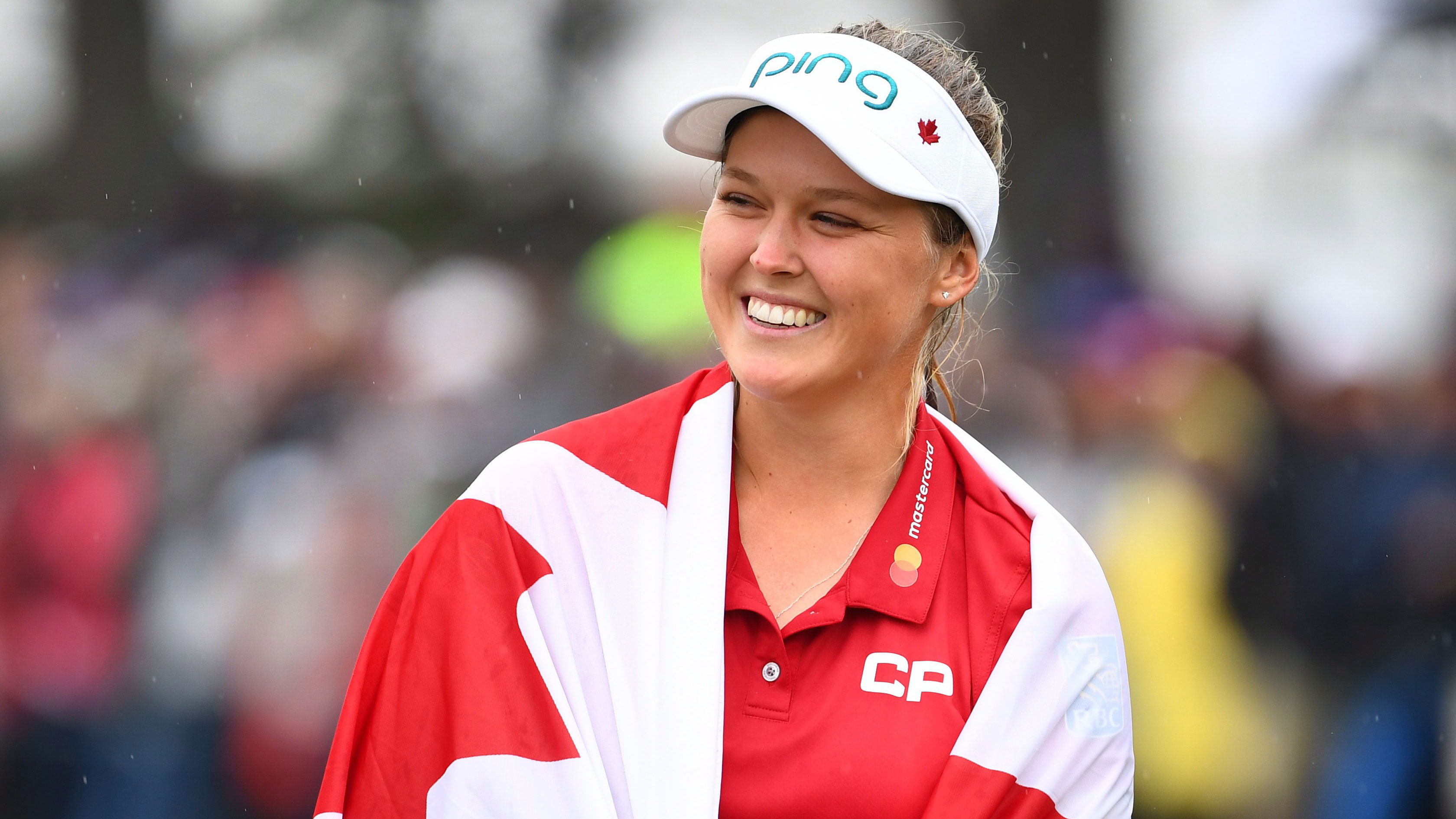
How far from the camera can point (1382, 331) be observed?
3.93m

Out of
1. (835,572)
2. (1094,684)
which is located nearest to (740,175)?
(835,572)

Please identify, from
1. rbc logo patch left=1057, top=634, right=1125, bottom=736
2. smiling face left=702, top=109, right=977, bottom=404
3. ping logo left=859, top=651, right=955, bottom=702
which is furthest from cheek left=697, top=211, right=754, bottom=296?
rbc logo patch left=1057, top=634, right=1125, bottom=736

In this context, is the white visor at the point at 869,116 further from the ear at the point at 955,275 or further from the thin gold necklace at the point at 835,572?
the thin gold necklace at the point at 835,572

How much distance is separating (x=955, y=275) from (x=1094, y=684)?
1.98ft

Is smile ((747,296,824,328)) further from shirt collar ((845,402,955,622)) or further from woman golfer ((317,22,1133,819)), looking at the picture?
shirt collar ((845,402,955,622))

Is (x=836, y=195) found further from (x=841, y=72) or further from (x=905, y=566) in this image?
(x=905, y=566)

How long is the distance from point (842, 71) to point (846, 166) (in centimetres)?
14

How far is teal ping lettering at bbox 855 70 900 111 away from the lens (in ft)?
5.58

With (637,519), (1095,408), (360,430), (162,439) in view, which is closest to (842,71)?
(637,519)

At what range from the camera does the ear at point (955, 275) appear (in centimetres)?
184

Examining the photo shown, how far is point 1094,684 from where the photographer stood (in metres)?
1.77

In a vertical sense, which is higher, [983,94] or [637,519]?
[983,94]

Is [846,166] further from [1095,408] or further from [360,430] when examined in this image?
[360,430]

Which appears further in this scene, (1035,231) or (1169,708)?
(1035,231)
